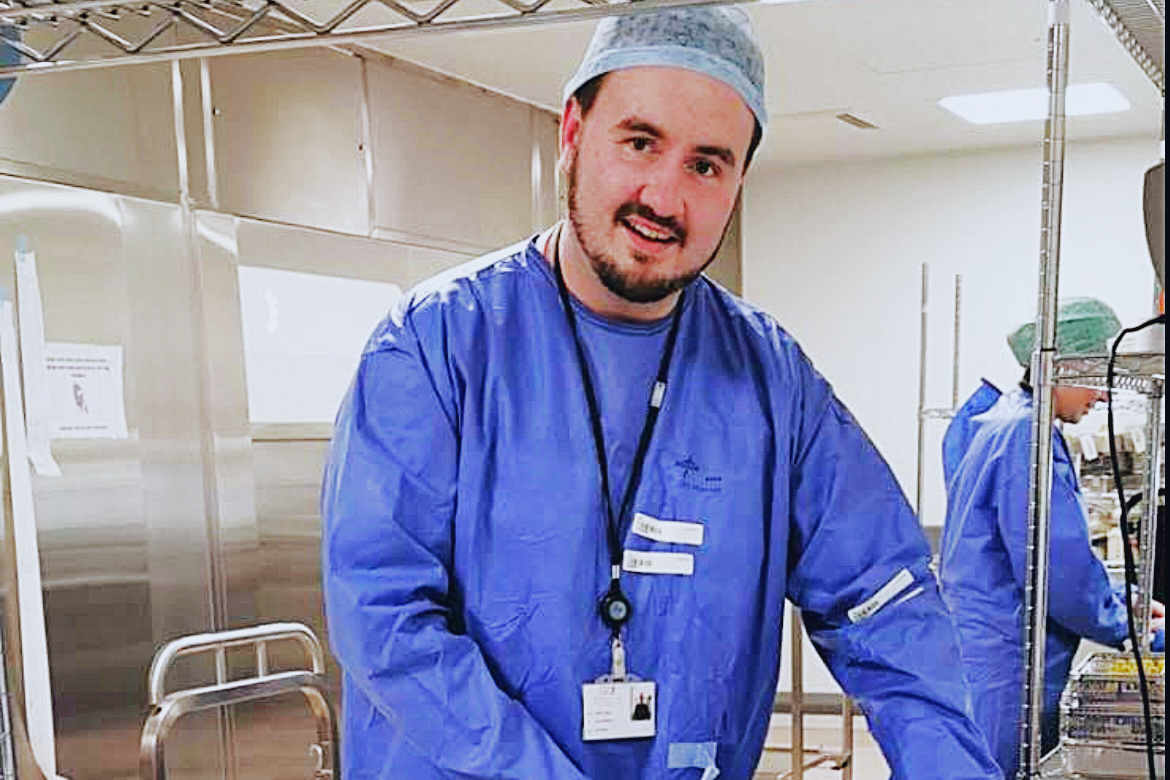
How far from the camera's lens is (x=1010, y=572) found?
2916 mm

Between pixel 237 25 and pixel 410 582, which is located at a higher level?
pixel 237 25

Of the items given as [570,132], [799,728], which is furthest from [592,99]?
[799,728]

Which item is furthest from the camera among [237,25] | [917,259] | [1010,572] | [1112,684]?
[917,259]

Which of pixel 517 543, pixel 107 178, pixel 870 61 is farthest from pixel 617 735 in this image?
pixel 870 61

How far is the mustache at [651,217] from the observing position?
1.39 meters

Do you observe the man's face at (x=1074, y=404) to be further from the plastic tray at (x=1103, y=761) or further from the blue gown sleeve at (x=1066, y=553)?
the plastic tray at (x=1103, y=761)

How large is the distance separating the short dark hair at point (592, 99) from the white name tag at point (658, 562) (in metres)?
0.45

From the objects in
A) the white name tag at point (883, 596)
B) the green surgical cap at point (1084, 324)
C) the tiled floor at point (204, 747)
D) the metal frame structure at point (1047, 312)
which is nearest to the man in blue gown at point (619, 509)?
the white name tag at point (883, 596)

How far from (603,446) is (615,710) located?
0.29 meters

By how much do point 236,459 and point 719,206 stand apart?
6.79 ft

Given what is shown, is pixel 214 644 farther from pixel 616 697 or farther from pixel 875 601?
pixel 875 601

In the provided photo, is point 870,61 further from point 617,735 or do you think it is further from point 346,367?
point 617,735

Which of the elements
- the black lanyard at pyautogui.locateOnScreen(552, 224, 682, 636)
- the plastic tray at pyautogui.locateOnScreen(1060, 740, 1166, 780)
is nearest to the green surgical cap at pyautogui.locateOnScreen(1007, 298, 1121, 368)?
the plastic tray at pyautogui.locateOnScreen(1060, 740, 1166, 780)

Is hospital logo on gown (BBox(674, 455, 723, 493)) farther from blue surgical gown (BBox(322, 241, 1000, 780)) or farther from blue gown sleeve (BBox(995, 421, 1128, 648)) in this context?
blue gown sleeve (BBox(995, 421, 1128, 648))
